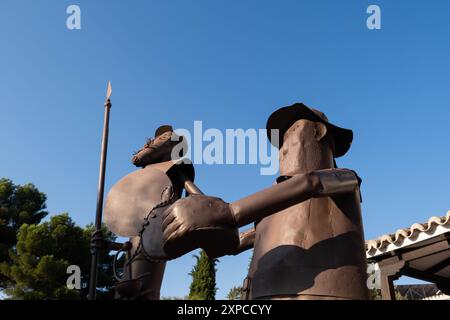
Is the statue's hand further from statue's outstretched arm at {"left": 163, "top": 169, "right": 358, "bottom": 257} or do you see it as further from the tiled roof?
the tiled roof

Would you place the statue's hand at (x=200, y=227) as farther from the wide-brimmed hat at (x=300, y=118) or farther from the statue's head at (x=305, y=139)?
the wide-brimmed hat at (x=300, y=118)

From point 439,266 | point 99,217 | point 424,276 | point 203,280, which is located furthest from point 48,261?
point 99,217

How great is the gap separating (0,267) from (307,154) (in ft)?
60.0

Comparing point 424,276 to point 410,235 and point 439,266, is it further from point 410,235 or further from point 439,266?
point 410,235

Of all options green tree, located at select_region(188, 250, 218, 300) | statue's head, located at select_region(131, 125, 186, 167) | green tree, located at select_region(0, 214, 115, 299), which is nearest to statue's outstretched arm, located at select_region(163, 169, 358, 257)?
statue's head, located at select_region(131, 125, 186, 167)

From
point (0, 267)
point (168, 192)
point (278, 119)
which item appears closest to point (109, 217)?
point (168, 192)

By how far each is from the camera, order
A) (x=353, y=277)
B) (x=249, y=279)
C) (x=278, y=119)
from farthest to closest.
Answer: (x=278, y=119) < (x=249, y=279) < (x=353, y=277)

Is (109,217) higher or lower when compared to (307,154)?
lower

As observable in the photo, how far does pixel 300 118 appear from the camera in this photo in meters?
2.79

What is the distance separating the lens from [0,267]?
1758 cm

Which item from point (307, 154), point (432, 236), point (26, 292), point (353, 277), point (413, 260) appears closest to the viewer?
Answer: point (353, 277)

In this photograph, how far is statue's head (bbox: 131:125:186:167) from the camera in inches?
128

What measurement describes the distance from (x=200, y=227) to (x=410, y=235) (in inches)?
255
